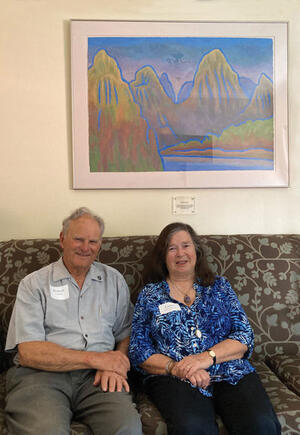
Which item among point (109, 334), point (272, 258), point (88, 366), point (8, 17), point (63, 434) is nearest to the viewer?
point (63, 434)

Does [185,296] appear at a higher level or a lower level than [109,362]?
higher

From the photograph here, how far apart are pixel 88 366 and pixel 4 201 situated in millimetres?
1271

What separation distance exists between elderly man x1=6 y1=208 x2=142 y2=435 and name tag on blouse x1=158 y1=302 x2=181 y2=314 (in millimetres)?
202

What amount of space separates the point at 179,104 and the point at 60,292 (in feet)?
4.53

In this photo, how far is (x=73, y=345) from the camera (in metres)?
1.86

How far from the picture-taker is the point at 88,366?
176 centimetres

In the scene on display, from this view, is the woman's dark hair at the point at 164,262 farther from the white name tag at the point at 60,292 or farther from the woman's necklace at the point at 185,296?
the white name tag at the point at 60,292

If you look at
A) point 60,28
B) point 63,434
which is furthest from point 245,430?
point 60,28

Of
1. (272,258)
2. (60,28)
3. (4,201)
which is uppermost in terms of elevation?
(60,28)

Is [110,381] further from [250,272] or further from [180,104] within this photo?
[180,104]

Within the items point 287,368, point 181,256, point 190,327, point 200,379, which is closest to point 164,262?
point 181,256

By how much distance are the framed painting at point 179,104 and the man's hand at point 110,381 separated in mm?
1188

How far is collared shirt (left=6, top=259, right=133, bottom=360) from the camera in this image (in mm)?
1848

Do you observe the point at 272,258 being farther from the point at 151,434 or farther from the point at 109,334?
the point at 151,434
